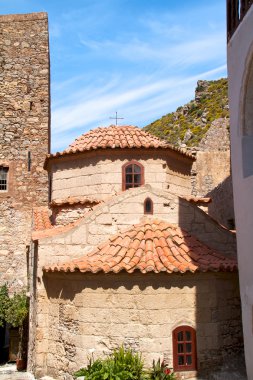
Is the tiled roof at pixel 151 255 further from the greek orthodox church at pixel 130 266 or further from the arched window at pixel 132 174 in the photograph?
the arched window at pixel 132 174

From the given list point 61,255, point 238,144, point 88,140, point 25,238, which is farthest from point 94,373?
point 25,238

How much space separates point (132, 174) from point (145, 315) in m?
4.36

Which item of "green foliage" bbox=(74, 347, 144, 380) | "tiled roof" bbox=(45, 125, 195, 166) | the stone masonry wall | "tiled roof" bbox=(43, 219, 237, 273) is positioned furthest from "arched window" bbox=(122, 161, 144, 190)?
"green foliage" bbox=(74, 347, 144, 380)

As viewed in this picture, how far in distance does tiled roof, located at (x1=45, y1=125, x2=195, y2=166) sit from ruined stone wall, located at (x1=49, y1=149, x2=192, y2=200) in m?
0.17

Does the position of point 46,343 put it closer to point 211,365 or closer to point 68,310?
point 68,310

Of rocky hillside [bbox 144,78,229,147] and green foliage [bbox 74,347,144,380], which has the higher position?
rocky hillside [bbox 144,78,229,147]

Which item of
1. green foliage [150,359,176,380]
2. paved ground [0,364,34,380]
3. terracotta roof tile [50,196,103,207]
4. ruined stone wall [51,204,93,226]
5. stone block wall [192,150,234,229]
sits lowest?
paved ground [0,364,34,380]

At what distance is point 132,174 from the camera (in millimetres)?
11938

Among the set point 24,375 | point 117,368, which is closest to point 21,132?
point 24,375

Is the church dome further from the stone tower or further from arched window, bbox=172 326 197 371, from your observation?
arched window, bbox=172 326 197 371

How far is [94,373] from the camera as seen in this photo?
8.03m

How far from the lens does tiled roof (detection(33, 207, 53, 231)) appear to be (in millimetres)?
12147

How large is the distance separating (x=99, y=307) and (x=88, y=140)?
18.1ft

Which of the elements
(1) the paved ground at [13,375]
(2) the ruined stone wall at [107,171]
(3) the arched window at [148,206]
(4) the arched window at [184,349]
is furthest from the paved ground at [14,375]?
(2) the ruined stone wall at [107,171]
